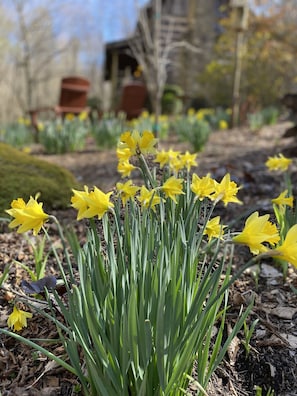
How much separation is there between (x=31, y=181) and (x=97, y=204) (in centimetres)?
191

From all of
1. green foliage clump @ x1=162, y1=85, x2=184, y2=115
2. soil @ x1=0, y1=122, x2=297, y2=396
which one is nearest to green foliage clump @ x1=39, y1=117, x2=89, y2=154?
soil @ x1=0, y1=122, x2=297, y2=396

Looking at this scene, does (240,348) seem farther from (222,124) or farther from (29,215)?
(222,124)

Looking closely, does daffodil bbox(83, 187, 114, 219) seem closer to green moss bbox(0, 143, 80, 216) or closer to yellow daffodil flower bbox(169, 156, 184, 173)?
yellow daffodil flower bbox(169, 156, 184, 173)

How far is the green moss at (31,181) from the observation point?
269 cm

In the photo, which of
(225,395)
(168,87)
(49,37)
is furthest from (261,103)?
(225,395)

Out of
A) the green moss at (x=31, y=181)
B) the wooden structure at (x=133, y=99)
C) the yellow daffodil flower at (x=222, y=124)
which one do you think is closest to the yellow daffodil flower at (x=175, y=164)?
the green moss at (x=31, y=181)

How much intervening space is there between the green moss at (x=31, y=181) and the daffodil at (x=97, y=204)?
148 centimetres

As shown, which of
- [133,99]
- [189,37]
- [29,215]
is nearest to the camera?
[29,215]

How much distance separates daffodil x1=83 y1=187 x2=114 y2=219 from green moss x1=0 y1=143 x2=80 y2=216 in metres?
1.48

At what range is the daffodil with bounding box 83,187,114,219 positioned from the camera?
3.72 ft

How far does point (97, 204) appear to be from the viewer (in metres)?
1.14

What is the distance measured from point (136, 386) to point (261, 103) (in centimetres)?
1469

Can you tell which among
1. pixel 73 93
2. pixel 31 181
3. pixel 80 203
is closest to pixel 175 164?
pixel 80 203

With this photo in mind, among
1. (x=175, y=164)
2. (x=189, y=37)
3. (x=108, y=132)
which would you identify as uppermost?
(x=189, y=37)
